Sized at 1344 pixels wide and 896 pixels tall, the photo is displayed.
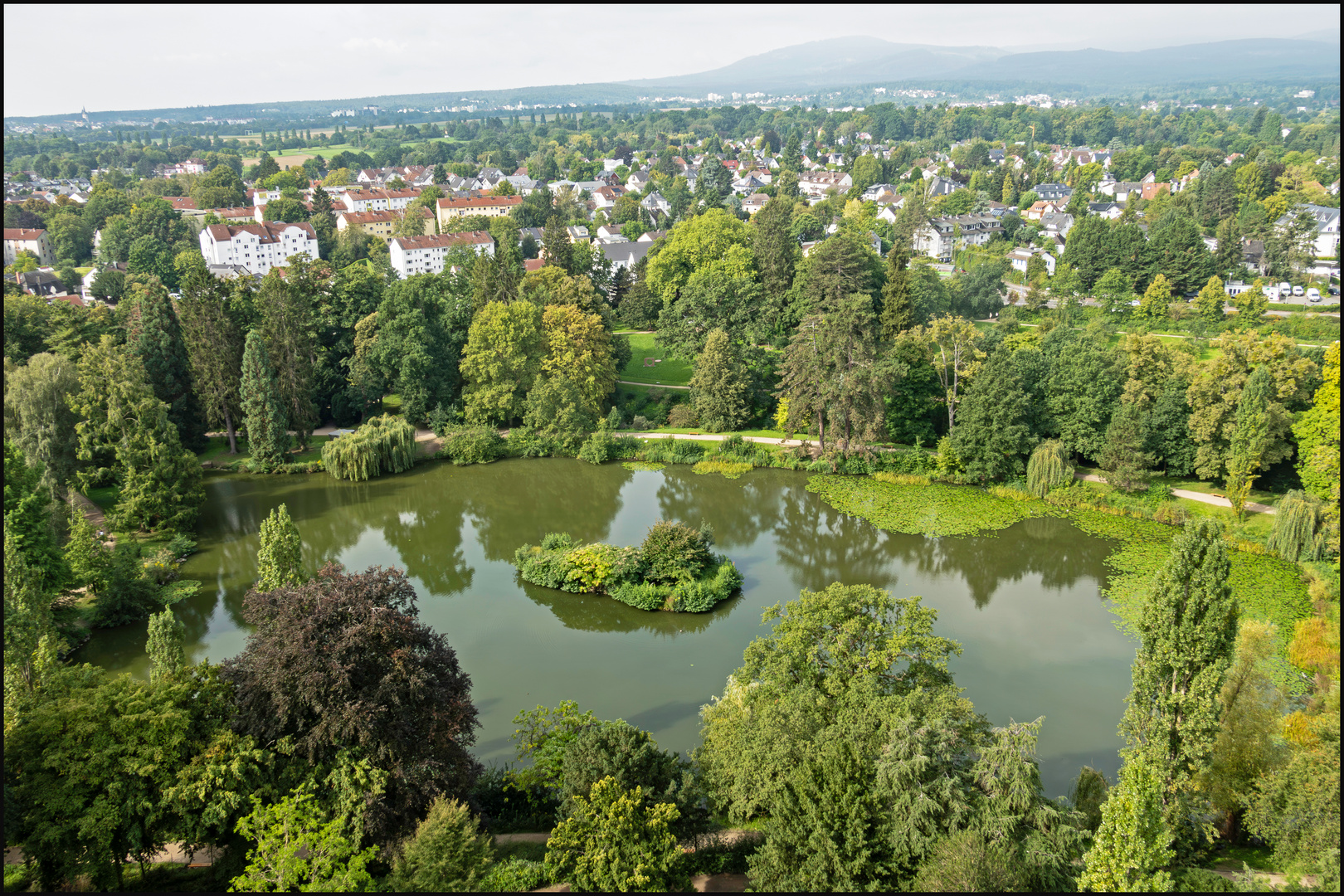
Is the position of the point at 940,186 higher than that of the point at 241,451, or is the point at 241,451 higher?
the point at 940,186

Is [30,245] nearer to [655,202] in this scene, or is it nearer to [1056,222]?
[655,202]

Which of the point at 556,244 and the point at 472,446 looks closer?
the point at 472,446

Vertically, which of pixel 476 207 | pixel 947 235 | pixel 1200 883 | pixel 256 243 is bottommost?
pixel 1200 883

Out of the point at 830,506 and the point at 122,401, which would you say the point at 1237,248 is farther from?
the point at 122,401

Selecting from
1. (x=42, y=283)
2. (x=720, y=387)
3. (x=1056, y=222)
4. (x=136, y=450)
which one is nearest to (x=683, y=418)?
(x=720, y=387)

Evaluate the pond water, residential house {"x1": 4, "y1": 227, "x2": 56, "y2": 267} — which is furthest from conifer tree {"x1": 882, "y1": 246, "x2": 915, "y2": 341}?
residential house {"x1": 4, "y1": 227, "x2": 56, "y2": 267}

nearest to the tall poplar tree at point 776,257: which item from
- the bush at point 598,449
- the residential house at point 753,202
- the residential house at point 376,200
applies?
the bush at point 598,449
